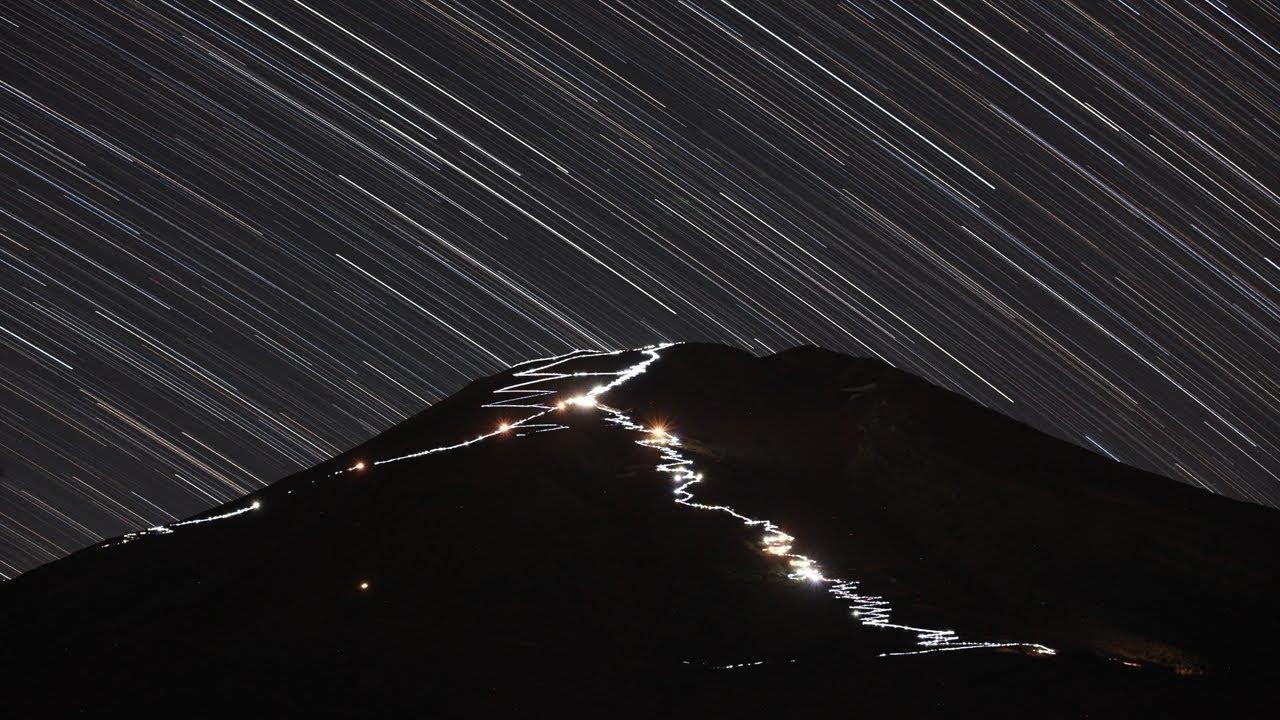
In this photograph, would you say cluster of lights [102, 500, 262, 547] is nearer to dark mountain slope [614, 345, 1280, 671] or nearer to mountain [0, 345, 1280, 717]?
mountain [0, 345, 1280, 717]

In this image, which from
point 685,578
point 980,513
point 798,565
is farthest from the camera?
point 980,513

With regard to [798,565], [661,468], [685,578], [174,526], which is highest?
[798,565]

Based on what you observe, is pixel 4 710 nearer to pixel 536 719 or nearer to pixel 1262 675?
pixel 536 719

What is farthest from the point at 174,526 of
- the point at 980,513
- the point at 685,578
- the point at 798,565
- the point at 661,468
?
the point at 980,513

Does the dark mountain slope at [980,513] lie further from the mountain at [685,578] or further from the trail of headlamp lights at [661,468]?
the trail of headlamp lights at [661,468]

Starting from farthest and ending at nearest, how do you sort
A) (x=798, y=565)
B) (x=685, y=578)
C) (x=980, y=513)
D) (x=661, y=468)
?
(x=661, y=468) < (x=980, y=513) < (x=798, y=565) < (x=685, y=578)

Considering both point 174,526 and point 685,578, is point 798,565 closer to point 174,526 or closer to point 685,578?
point 685,578

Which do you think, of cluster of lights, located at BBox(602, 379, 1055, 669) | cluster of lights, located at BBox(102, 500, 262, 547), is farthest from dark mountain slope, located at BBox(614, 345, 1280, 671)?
cluster of lights, located at BBox(102, 500, 262, 547)

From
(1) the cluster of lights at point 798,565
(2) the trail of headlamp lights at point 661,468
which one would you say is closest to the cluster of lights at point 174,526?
(2) the trail of headlamp lights at point 661,468
